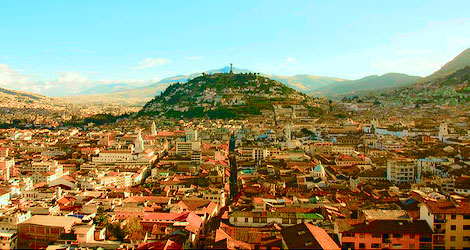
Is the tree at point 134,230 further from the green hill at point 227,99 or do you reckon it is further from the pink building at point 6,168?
the green hill at point 227,99

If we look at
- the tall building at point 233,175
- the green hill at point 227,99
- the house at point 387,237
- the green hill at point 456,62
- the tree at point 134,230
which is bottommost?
the tall building at point 233,175

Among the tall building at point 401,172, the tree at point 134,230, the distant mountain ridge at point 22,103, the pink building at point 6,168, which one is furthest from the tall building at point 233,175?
the distant mountain ridge at point 22,103

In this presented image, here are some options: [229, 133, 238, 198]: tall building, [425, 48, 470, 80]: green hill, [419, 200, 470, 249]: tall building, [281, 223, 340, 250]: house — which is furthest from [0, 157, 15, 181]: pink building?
[425, 48, 470, 80]: green hill

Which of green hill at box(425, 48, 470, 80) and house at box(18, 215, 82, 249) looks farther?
green hill at box(425, 48, 470, 80)

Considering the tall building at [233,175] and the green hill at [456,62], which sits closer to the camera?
the tall building at [233,175]

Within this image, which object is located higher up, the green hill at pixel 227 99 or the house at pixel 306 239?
the green hill at pixel 227 99

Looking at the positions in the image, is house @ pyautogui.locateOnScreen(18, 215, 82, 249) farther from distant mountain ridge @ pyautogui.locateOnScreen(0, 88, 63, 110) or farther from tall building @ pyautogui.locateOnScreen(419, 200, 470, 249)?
distant mountain ridge @ pyautogui.locateOnScreen(0, 88, 63, 110)

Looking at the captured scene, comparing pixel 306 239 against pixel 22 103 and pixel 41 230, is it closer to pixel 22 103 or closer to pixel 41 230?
pixel 41 230

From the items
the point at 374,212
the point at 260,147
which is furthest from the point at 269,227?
the point at 260,147

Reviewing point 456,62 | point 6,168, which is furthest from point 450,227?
point 456,62
